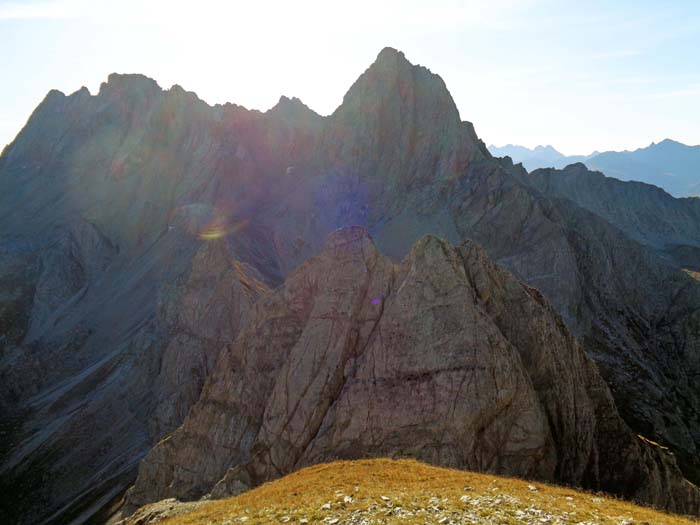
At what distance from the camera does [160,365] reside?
76875mm

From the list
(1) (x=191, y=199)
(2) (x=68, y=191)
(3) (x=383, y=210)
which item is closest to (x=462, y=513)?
(3) (x=383, y=210)

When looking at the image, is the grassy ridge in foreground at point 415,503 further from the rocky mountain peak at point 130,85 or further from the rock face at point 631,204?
the rocky mountain peak at point 130,85

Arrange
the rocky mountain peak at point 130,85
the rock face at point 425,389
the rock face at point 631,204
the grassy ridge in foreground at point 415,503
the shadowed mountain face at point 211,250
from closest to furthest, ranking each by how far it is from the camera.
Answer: the grassy ridge in foreground at point 415,503, the rock face at point 425,389, the shadowed mountain face at point 211,250, the rocky mountain peak at point 130,85, the rock face at point 631,204

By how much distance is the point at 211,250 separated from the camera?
247ft

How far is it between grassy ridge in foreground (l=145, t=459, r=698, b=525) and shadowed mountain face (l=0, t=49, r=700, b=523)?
791 centimetres

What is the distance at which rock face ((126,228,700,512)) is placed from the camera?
29.7 meters

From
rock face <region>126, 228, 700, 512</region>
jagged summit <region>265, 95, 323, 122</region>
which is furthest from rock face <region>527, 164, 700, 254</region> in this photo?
rock face <region>126, 228, 700, 512</region>

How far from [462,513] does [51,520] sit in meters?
57.4

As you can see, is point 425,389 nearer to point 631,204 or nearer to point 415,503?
point 415,503

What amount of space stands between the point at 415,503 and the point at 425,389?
12.6 meters

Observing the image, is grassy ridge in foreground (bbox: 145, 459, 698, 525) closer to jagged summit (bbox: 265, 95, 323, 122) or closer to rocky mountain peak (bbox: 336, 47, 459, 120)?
rocky mountain peak (bbox: 336, 47, 459, 120)

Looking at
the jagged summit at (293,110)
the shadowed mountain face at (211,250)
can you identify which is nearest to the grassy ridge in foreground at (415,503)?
the shadowed mountain face at (211,250)

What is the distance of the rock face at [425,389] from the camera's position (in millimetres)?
29734

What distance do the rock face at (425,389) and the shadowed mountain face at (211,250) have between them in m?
0.74
